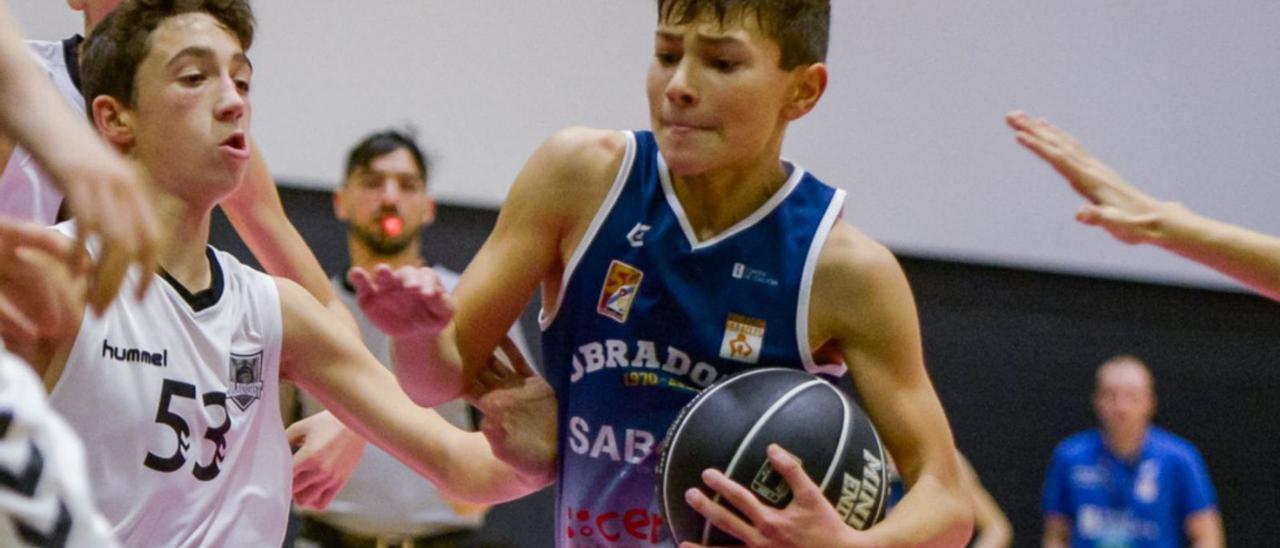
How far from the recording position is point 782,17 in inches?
128

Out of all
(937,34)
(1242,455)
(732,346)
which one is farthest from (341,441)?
(1242,455)

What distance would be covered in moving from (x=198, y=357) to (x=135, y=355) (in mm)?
140

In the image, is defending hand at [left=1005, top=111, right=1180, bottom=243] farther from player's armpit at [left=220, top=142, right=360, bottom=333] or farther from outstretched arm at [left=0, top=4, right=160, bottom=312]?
outstretched arm at [left=0, top=4, right=160, bottom=312]

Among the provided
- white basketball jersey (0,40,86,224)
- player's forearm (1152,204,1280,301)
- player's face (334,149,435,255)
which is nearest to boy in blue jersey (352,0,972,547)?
player's forearm (1152,204,1280,301)

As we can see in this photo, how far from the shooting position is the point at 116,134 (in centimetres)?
336

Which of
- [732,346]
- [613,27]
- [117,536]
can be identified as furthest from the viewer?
[613,27]

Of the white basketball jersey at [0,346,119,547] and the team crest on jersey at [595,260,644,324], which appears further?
the team crest on jersey at [595,260,644,324]

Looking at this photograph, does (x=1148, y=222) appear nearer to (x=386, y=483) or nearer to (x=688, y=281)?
(x=688, y=281)

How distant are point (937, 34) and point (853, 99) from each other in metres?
0.53

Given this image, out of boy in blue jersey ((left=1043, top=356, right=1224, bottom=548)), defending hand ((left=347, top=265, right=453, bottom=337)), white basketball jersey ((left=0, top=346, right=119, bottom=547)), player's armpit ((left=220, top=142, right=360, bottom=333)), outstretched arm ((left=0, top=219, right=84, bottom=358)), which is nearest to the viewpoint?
white basketball jersey ((left=0, top=346, right=119, bottom=547))

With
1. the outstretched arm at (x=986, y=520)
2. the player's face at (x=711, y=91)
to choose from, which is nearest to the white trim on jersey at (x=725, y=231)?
the player's face at (x=711, y=91)

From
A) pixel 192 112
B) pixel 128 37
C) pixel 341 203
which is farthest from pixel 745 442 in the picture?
pixel 341 203

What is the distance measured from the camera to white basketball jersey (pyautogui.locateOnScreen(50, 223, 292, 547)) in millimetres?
2996

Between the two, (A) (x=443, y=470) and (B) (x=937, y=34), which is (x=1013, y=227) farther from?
(A) (x=443, y=470)
